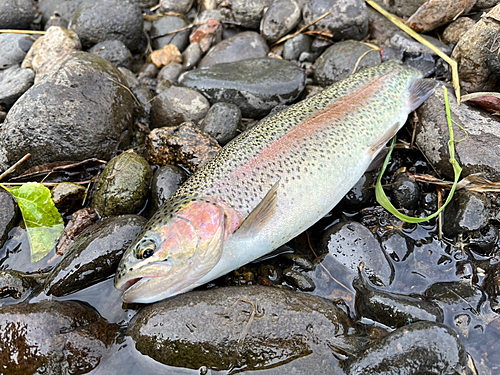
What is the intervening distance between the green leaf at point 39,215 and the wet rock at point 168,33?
331 centimetres

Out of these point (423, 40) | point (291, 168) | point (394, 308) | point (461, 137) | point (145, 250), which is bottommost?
point (394, 308)

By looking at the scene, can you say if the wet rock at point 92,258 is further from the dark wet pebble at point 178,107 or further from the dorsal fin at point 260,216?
the dark wet pebble at point 178,107

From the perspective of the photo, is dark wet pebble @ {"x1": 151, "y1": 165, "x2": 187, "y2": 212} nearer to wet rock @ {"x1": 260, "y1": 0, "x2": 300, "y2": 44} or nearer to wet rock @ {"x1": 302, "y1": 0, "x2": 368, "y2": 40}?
wet rock @ {"x1": 260, "y1": 0, "x2": 300, "y2": 44}

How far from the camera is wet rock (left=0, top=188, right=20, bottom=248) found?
3.96 metres

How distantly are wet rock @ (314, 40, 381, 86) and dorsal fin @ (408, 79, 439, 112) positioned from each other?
902 mm

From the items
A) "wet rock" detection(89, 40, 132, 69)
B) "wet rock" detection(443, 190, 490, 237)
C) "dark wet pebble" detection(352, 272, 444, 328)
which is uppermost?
"wet rock" detection(89, 40, 132, 69)

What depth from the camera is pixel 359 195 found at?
3988mm

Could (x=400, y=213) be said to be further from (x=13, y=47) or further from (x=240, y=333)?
(x=13, y=47)

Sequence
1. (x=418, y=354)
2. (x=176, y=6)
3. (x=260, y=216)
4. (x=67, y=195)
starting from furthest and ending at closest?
1. (x=176, y=6)
2. (x=67, y=195)
3. (x=260, y=216)
4. (x=418, y=354)

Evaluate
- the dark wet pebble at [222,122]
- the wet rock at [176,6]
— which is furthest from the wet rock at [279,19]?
the dark wet pebble at [222,122]

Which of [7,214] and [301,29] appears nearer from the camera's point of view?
[7,214]

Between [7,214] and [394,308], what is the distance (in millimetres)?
4034

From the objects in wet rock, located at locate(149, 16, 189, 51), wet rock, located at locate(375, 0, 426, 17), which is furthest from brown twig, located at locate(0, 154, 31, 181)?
wet rock, located at locate(375, 0, 426, 17)

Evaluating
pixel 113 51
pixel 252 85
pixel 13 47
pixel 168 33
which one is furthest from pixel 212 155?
pixel 13 47
